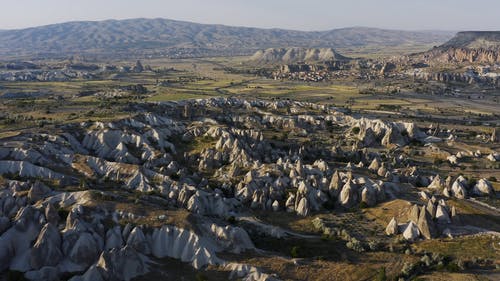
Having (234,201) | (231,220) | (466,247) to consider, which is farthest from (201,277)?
(466,247)

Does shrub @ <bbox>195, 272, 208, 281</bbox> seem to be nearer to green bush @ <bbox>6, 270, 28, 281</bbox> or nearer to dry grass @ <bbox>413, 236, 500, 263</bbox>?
green bush @ <bbox>6, 270, 28, 281</bbox>

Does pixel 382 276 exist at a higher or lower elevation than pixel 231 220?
higher

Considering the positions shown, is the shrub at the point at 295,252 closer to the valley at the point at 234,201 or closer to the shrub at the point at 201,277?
the valley at the point at 234,201

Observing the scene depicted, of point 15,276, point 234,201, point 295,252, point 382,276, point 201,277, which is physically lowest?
point 234,201

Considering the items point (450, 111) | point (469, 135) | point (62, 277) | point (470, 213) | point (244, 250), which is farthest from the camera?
point (450, 111)

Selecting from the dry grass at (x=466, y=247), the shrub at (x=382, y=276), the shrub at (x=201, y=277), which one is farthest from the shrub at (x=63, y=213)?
the dry grass at (x=466, y=247)

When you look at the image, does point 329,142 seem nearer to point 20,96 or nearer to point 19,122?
point 19,122

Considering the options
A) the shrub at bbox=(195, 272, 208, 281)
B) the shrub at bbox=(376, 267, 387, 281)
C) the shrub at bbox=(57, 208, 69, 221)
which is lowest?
the shrub at bbox=(376, 267, 387, 281)

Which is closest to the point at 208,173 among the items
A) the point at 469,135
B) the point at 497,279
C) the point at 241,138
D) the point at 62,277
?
the point at 241,138

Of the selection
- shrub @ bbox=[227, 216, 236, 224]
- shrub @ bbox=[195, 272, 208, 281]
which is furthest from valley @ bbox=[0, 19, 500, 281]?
shrub @ bbox=[227, 216, 236, 224]

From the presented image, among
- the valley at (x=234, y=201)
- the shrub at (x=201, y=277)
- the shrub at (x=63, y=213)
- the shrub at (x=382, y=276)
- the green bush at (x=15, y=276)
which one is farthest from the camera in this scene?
the shrub at (x=63, y=213)

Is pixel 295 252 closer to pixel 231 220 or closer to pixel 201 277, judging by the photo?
pixel 231 220
